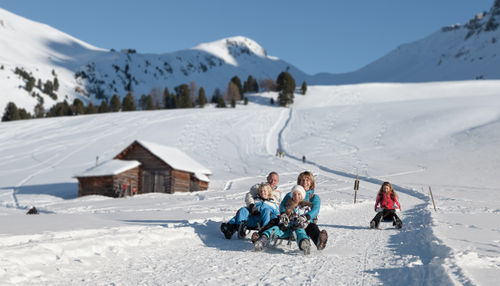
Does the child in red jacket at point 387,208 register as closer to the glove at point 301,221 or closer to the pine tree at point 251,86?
the glove at point 301,221

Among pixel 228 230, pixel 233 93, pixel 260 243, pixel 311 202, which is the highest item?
pixel 233 93

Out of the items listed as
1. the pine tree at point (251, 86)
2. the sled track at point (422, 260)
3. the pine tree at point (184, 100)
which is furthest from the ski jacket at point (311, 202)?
Result: the pine tree at point (251, 86)

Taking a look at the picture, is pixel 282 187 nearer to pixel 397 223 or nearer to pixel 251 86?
pixel 397 223

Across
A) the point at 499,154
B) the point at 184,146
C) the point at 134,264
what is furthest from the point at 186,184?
the point at 134,264

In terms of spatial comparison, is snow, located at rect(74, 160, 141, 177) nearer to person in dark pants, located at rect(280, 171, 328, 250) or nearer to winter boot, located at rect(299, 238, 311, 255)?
person in dark pants, located at rect(280, 171, 328, 250)

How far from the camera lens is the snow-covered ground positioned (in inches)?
228

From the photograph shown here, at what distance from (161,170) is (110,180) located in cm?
405

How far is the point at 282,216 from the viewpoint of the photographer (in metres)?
7.59

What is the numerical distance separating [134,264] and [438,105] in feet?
225

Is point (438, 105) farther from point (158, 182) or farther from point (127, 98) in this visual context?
point (127, 98)

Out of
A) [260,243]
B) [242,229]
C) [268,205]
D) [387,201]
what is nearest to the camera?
[260,243]

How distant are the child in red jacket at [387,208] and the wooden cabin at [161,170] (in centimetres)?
2465

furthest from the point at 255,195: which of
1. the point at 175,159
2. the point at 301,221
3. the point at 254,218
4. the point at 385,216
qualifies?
the point at 175,159

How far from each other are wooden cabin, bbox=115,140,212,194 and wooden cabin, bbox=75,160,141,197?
0.96 metres
